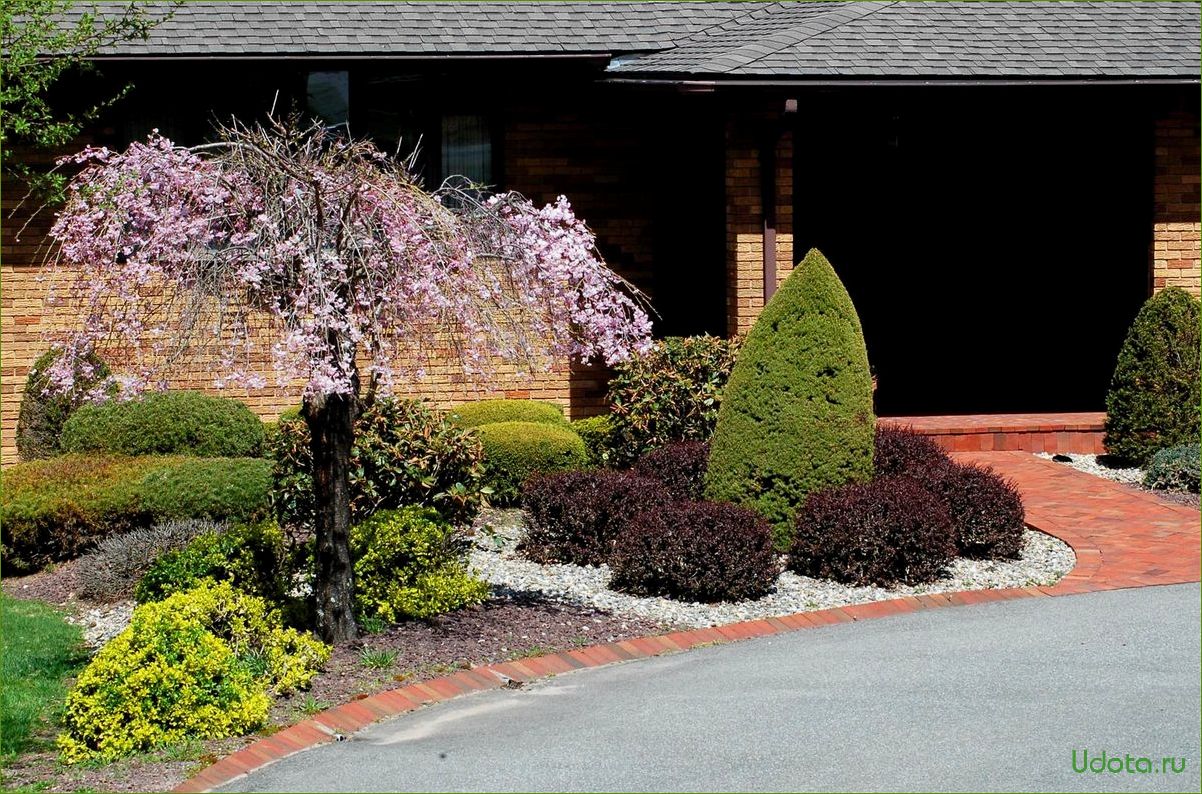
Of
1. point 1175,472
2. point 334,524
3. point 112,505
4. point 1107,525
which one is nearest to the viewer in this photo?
point 334,524

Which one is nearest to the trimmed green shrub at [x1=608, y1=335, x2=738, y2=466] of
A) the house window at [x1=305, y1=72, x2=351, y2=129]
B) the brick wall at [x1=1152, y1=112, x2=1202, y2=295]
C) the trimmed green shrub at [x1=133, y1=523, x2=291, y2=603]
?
the house window at [x1=305, y1=72, x2=351, y2=129]

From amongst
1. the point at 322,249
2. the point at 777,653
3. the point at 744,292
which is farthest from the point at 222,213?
the point at 744,292

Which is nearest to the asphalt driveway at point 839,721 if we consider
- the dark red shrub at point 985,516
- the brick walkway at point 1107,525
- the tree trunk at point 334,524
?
the brick walkway at point 1107,525

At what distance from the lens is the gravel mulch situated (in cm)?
1259

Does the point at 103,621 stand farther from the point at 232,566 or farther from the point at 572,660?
the point at 572,660

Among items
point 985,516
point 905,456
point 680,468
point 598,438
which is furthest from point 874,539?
point 598,438

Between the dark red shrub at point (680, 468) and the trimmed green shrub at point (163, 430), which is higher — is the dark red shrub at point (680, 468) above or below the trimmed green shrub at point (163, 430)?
below

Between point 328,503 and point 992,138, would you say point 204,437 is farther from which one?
point 992,138

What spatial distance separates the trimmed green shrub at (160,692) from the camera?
283 inches

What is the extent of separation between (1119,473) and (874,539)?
188 inches

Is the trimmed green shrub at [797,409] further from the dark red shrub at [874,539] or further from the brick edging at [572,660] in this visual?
the brick edging at [572,660]

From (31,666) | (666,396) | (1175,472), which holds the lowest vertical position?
(31,666)

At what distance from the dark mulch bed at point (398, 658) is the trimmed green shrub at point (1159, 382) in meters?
6.60

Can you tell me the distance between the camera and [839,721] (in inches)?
287
